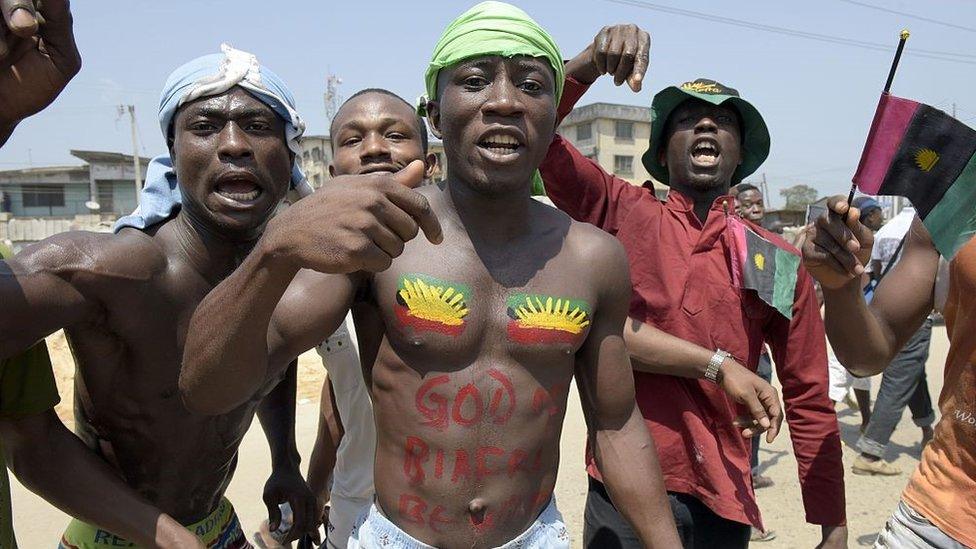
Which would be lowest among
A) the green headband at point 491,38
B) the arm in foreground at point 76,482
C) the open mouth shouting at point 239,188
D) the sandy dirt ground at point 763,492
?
the sandy dirt ground at point 763,492

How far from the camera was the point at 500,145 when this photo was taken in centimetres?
180

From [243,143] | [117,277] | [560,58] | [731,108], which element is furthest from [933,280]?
[117,277]

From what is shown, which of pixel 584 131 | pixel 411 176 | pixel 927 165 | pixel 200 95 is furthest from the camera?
pixel 584 131

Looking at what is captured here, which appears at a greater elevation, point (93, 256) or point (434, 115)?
point (434, 115)

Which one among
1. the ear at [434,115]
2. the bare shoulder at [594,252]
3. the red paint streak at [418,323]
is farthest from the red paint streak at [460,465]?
the ear at [434,115]

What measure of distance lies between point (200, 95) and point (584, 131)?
4422 centimetres

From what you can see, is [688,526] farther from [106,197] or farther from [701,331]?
[106,197]

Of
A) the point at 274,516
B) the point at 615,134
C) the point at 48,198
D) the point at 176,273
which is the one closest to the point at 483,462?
the point at 176,273

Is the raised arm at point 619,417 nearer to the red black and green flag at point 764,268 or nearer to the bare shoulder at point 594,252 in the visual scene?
the bare shoulder at point 594,252

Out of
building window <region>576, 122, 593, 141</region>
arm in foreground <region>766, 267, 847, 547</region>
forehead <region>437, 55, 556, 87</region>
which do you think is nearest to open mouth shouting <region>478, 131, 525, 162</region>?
forehead <region>437, 55, 556, 87</region>

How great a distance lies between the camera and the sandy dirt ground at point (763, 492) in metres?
4.60

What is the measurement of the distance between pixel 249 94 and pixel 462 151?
745mm

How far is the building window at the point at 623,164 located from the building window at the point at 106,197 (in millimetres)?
27696

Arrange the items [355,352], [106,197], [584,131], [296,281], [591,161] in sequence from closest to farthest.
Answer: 1. [296,281]
2. [591,161]
3. [355,352]
4. [106,197]
5. [584,131]
